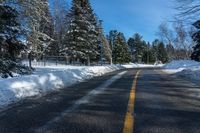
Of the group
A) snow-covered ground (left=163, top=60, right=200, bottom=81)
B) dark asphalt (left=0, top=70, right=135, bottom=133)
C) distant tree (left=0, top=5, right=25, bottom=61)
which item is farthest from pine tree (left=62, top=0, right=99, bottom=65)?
dark asphalt (left=0, top=70, right=135, bottom=133)

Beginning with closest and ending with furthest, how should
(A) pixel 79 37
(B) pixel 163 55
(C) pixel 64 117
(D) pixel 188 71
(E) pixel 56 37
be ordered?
1. (C) pixel 64 117
2. (D) pixel 188 71
3. (A) pixel 79 37
4. (E) pixel 56 37
5. (B) pixel 163 55

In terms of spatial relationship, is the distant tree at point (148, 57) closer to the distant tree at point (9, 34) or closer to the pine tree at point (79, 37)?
the pine tree at point (79, 37)

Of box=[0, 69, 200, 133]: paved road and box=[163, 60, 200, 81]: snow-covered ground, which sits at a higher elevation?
box=[163, 60, 200, 81]: snow-covered ground

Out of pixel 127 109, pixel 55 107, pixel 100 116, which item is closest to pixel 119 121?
pixel 100 116

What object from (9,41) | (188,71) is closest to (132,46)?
(188,71)

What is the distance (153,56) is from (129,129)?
131740 mm

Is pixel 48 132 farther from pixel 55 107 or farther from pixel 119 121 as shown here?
pixel 55 107

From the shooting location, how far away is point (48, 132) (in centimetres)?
554

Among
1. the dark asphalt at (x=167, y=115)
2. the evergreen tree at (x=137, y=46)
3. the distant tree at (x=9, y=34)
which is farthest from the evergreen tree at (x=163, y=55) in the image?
the dark asphalt at (x=167, y=115)

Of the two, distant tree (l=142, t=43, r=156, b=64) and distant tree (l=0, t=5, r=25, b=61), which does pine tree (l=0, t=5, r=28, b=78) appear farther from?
distant tree (l=142, t=43, r=156, b=64)

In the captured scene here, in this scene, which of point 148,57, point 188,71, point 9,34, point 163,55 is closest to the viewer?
point 9,34

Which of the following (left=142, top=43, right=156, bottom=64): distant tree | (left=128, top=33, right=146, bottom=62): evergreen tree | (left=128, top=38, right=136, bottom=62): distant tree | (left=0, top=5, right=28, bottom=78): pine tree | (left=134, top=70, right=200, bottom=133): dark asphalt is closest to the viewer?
(left=134, top=70, right=200, bottom=133): dark asphalt

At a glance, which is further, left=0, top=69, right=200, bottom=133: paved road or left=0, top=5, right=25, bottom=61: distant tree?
left=0, top=5, right=25, bottom=61: distant tree

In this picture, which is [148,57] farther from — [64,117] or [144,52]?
[64,117]
